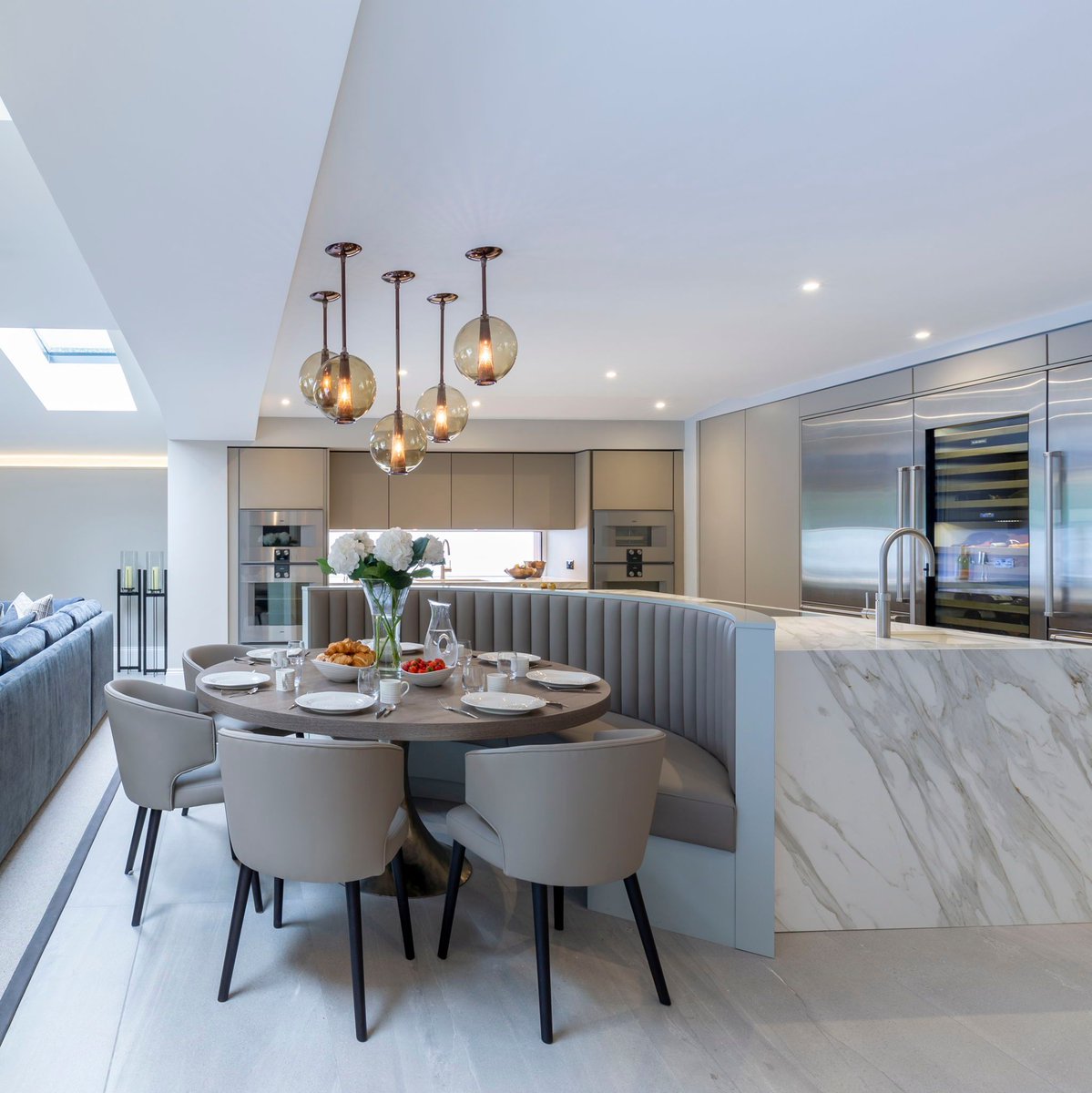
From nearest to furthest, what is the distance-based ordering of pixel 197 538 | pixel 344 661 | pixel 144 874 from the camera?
pixel 144 874, pixel 344 661, pixel 197 538

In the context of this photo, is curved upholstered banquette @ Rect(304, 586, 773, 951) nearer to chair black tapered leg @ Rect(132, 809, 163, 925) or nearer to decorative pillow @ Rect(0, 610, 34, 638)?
chair black tapered leg @ Rect(132, 809, 163, 925)

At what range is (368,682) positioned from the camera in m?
2.55

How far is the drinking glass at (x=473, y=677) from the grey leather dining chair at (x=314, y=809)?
647 mm

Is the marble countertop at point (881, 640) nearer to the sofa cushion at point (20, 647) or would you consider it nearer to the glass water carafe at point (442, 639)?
the glass water carafe at point (442, 639)

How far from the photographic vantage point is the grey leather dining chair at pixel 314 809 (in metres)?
1.99

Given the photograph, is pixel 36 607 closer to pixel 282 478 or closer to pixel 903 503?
pixel 282 478

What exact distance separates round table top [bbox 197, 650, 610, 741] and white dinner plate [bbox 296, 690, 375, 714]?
0.05 feet

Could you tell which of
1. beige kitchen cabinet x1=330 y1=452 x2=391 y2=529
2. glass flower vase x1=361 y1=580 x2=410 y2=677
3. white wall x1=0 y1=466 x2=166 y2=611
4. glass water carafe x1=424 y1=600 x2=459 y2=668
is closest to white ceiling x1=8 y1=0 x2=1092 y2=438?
glass flower vase x1=361 y1=580 x2=410 y2=677

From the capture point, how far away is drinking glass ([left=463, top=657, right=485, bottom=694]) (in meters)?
2.72

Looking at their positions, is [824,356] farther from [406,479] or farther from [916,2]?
[406,479]

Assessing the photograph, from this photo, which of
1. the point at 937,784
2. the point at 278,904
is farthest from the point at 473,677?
the point at 937,784

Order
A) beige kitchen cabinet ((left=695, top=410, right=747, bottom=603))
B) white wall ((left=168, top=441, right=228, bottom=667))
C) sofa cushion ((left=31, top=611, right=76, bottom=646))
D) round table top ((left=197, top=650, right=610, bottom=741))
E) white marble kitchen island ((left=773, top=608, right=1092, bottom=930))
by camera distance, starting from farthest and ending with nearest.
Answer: white wall ((left=168, top=441, right=228, bottom=667)) → beige kitchen cabinet ((left=695, top=410, right=747, bottom=603)) → sofa cushion ((left=31, top=611, right=76, bottom=646)) → white marble kitchen island ((left=773, top=608, right=1092, bottom=930)) → round table top ((left=197, top=650, right=610, bottom=741))

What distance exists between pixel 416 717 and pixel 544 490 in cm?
491

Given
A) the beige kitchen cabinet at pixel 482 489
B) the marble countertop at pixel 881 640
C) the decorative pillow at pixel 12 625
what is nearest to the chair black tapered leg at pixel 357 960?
the marble countertop at pixel 881 640
